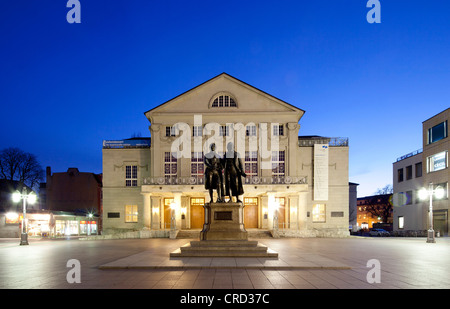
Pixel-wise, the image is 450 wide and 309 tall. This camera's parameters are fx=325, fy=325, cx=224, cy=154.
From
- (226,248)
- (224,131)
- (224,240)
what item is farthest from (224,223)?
(224,131)

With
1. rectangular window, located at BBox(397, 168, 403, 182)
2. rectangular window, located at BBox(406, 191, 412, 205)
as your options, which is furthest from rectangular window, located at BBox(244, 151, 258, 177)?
rectangular window, located at BBox(397, 168, 403, 182)

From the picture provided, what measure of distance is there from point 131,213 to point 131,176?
4.51 metres

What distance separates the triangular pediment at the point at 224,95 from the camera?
125ft

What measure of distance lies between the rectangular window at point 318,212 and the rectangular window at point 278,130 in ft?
31.0

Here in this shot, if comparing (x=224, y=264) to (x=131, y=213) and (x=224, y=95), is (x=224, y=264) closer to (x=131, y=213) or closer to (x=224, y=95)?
(x=224, y=95)

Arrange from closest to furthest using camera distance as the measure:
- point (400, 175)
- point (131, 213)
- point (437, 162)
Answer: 1. point (131, 213)
2. point (437, 162)
3. point (400, 175)

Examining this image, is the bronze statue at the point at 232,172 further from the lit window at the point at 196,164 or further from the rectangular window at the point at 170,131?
the rectangular window at the point at 170,131

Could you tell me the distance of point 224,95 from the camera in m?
38.3

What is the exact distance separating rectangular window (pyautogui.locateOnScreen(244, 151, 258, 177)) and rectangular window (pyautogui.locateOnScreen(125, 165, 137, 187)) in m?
13.8

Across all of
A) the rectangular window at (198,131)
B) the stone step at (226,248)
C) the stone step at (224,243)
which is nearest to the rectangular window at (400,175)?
the rectangular window at (198,131)

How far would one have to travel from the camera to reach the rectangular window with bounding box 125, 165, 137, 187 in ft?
131

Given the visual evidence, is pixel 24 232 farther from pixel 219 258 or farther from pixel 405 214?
pixel 405 214
